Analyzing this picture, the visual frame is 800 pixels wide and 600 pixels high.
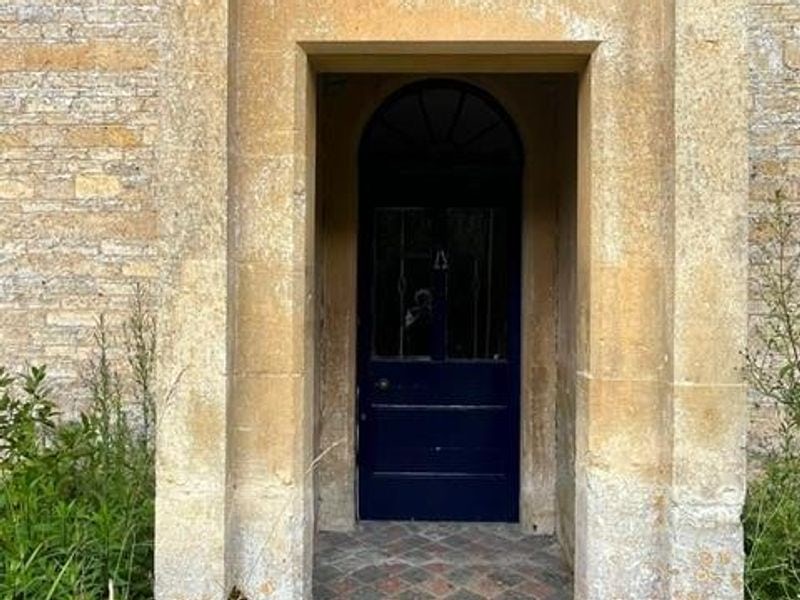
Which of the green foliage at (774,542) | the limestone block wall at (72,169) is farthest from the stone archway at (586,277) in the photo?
the limestone block wall at (72,169)

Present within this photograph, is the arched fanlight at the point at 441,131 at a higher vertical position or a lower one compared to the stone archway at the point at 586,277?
higher

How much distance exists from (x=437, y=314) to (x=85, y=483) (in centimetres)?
238

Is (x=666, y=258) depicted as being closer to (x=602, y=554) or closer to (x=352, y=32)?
(x=602, y=554)

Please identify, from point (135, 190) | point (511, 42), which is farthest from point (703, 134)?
point (135, 190)

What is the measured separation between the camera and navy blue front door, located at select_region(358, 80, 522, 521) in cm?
473

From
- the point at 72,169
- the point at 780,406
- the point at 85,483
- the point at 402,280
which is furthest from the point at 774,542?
the point at 72,169

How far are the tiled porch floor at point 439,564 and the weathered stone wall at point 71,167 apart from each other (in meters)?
2.05

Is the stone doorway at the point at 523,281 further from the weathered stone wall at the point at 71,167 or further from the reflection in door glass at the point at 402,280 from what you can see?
the weathered stone wall at the point at 71,167

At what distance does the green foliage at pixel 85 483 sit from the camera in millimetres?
2941

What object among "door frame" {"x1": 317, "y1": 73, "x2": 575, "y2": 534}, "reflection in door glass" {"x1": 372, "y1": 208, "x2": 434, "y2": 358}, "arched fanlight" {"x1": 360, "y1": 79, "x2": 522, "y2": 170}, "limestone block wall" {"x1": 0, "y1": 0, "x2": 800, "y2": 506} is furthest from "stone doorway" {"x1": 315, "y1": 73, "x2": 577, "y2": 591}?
"limestone block wall" {"x1": 0, "y1": 0, "x2": 800, "y2": 506}

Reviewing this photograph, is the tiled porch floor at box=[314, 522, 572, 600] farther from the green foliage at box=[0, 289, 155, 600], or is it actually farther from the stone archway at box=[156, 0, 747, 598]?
the green foliage at box=[0, 289, 155, 600]

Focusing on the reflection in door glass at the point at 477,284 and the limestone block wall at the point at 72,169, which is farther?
the reflection in door glass at the point at 477,284

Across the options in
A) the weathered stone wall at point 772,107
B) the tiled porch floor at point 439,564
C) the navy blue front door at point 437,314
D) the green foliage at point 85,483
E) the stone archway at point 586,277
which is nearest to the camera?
the stone archway at point 586,277

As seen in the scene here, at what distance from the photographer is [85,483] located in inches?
142
